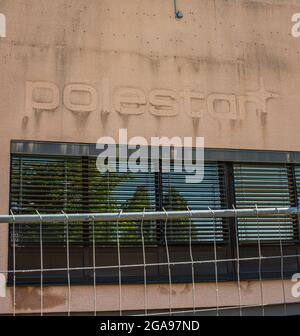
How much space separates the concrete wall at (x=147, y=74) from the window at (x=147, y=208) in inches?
8.8

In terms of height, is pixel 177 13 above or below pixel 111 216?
above

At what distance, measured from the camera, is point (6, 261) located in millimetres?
6922

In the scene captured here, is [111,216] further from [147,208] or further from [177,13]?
[177,13]

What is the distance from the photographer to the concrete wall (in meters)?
7.46

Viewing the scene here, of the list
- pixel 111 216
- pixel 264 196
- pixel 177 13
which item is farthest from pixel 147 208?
pixel 111 216

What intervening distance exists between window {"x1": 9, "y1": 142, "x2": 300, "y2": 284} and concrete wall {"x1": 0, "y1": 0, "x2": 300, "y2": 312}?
222 mm

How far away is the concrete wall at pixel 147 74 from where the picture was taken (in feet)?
24.5

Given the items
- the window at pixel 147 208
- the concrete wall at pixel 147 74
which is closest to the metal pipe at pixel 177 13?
the concrete wall at pixel 147 74

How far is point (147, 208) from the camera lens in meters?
7.71

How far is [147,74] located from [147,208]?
1.86 meters

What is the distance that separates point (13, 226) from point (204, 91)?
323cm

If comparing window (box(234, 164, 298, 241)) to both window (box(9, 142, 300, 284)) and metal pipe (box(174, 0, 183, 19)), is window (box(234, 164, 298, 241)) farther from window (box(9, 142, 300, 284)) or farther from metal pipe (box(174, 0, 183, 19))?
metal pipe (box(174, 0, 183, 19))

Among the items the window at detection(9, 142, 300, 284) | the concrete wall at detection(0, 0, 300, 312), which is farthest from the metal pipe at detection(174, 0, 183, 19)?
the window at detection(9, 142, 300, 284)

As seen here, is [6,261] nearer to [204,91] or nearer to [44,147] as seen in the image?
[44,147]
